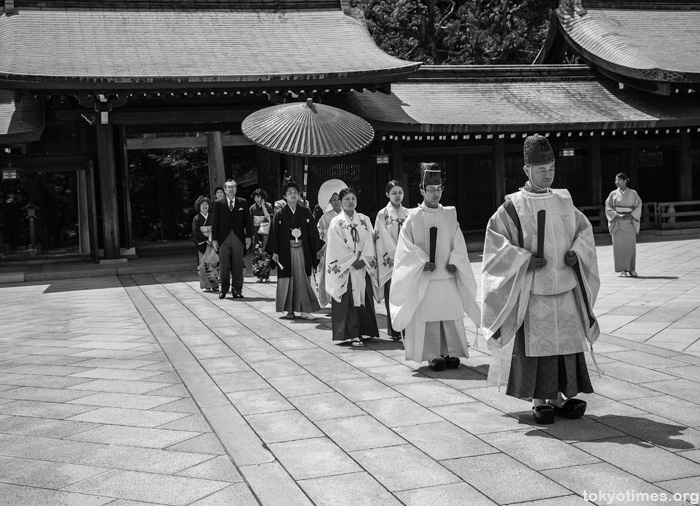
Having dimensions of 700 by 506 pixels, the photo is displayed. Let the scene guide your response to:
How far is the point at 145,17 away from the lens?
66.2 ft

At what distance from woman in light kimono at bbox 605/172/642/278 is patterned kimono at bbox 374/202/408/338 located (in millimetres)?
5539

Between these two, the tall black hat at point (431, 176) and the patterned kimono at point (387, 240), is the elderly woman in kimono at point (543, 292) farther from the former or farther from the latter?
the patterned kimono at point (387, 240)

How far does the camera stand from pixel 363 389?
20.2 ft

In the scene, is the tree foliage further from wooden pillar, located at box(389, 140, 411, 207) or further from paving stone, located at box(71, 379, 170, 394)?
paving stone, located at box(71, 379, 170, 394)

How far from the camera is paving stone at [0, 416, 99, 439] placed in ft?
17.6

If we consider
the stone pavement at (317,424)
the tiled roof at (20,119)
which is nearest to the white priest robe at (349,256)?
the stone pavement at (317,424)

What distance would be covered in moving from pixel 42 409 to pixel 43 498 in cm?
195

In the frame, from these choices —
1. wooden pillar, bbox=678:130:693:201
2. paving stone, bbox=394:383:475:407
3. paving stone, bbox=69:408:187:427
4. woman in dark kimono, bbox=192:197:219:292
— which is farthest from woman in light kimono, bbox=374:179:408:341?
wooden pillar, bbox=678:130:693:201

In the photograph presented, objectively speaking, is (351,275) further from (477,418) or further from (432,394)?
(477,418)

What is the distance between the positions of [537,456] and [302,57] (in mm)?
15305

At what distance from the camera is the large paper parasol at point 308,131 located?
9.98 meters

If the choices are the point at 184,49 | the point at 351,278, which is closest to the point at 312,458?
the point at 351,278

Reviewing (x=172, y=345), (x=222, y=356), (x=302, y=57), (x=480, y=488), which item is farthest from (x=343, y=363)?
(x=302, y=57)

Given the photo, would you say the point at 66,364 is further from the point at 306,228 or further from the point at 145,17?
the point at 145,17
